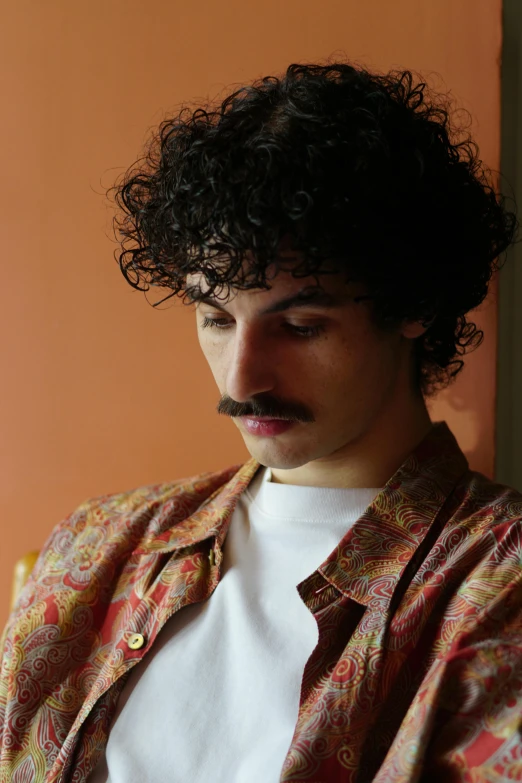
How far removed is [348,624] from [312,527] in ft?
0.54

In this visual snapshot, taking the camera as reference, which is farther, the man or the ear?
the ear

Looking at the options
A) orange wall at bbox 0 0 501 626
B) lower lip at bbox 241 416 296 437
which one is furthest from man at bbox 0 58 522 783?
orange wall at bbox 0 0 501 626

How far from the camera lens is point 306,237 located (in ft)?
3.09

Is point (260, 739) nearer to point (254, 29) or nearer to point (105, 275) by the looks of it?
point (105, 275)

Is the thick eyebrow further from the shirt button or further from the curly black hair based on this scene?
the shirt button

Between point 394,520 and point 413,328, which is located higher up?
point 413,328

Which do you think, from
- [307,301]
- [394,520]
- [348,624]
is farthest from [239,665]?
[307,301]

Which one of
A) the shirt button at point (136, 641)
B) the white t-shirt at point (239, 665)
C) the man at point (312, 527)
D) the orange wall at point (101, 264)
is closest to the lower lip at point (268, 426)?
the man at point (312, 527)

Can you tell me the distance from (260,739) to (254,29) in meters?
1.20

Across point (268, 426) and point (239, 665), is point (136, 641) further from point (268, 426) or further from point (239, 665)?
point (268, 426)

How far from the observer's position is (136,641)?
114 cm

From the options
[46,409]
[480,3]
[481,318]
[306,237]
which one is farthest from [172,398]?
[480,3]

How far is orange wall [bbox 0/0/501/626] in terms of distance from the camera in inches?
57.4

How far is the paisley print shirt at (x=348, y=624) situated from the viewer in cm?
84
